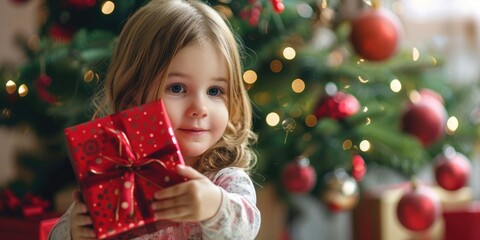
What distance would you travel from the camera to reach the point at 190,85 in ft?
2.52

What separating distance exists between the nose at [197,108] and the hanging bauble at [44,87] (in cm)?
55

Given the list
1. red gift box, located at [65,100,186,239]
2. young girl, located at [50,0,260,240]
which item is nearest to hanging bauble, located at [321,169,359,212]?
young girl, located at [50,0,260,240]

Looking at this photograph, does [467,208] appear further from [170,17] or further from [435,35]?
[170,17]

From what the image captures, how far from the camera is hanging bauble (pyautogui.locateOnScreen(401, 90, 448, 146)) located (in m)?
1.33

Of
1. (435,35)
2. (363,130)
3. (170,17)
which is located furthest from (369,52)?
(435,35)

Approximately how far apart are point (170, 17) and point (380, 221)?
0.99m

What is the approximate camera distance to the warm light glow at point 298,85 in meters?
1.36

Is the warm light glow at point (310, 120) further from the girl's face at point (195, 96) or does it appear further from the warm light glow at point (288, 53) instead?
the girl's face at point (195, 96)

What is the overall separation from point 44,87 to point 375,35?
532 mm

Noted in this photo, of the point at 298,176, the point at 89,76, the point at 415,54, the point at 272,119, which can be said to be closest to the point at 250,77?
the point at 272,119

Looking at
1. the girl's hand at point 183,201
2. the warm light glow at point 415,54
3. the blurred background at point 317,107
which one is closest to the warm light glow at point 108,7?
the blurred background at point 317,107

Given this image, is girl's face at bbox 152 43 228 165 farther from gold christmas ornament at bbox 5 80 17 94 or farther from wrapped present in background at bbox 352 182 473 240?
wrapped present in background at bbox 352 182 473 240

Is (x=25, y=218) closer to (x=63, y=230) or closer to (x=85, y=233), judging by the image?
(x=63, y=230)

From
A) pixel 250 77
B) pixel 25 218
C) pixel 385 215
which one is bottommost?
pixel 385 215
